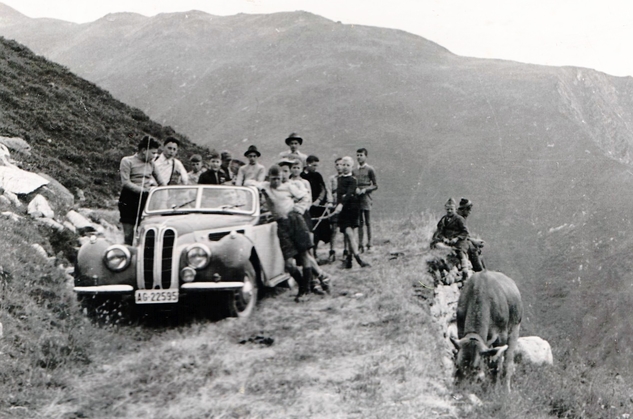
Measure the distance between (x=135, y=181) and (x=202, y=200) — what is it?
0.97 meters

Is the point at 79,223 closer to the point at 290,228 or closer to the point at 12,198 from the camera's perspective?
the point at 12,198

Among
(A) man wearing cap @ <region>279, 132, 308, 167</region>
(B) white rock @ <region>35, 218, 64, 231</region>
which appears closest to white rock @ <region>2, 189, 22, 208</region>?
(B) white rock @ <region>35, 218, 64, 231</region>

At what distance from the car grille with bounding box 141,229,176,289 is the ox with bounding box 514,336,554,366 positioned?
620 cm

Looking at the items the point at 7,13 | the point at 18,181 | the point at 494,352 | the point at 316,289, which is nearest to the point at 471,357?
the point at 494,352

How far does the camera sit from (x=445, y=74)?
31.7 meters

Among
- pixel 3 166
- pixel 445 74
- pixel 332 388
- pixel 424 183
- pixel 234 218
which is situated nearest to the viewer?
pixel 332 388

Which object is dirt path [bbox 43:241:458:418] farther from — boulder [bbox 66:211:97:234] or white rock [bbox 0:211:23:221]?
boulder [bbox 66:211:97:234]

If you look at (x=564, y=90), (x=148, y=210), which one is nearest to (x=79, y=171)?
(x=148, y=210)

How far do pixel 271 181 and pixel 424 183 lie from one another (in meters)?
19.6

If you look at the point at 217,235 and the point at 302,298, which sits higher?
the point at 217,235

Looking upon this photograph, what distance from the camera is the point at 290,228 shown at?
7.79 metres

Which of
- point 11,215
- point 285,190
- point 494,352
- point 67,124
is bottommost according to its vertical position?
point 494,352

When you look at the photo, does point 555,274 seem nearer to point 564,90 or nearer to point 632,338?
point 632,338

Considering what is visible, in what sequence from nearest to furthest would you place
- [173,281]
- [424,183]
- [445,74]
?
[173,281] → [424,183] → [445,74]
